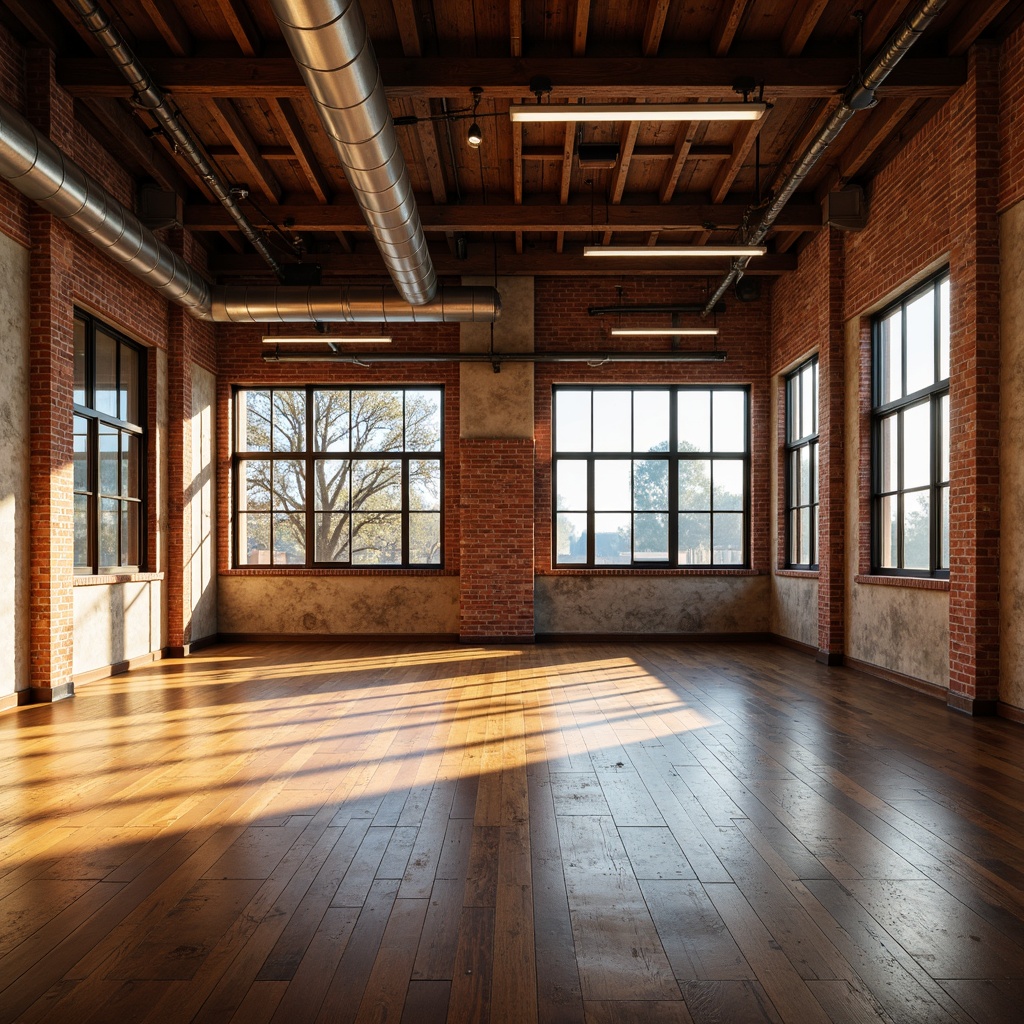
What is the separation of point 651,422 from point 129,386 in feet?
20.3

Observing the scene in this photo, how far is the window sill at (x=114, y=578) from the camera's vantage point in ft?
23.4

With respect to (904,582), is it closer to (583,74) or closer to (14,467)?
(583,74)

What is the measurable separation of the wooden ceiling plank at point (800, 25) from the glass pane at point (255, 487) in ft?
24.9

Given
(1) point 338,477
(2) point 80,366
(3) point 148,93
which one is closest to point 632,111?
(3) point 148,93

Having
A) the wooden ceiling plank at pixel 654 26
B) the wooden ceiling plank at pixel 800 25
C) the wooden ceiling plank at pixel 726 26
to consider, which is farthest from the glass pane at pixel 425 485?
the wooden ceiling plank at pixel 800 25

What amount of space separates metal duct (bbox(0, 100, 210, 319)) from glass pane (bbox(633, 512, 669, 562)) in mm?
5928

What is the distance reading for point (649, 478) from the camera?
34.2 feet

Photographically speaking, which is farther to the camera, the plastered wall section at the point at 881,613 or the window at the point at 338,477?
the window at the point at 338,477

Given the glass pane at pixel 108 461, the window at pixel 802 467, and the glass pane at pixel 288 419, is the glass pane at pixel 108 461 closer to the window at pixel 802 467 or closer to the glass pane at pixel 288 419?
the glass pane at pixel 288 419

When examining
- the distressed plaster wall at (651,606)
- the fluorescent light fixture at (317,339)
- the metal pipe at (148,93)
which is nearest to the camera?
the metal pipe at (148,93)

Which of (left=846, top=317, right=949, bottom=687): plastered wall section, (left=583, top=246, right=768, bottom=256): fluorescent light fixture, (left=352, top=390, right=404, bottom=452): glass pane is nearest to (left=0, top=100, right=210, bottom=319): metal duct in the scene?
(left=352, top=390, right=404, bottom=452): glass pane

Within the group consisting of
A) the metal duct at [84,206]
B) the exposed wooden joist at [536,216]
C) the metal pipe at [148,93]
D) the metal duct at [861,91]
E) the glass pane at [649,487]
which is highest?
the exposed wooden joist at [536,216]

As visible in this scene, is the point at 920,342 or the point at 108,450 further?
the point at 108,450

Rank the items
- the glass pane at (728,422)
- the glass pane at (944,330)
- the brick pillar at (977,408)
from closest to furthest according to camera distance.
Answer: the brick pillar at (977,408) < the glass pane at (944,330) < the glass pane at (728,422)
